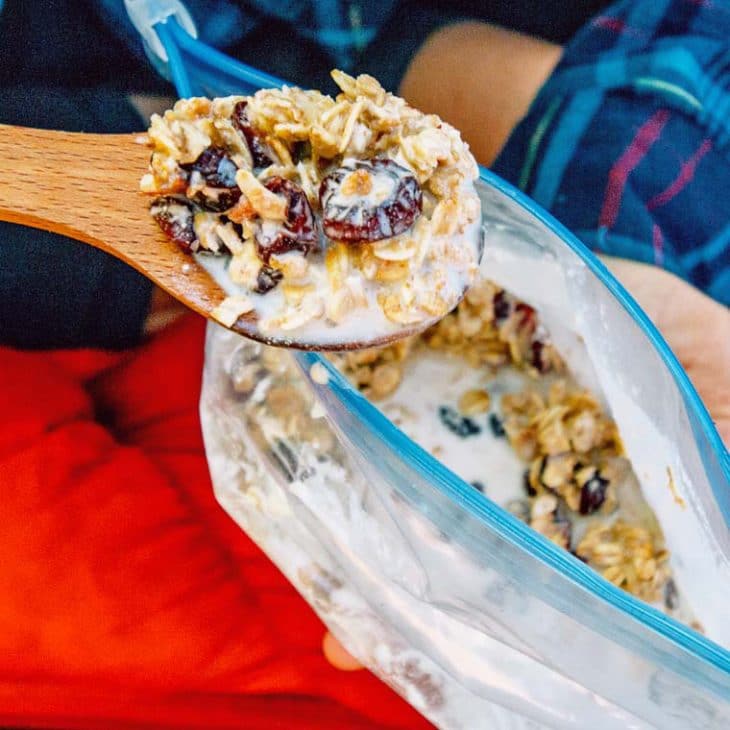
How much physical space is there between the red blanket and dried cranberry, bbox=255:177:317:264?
0.90 ft

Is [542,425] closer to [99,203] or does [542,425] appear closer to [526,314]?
[526,314]

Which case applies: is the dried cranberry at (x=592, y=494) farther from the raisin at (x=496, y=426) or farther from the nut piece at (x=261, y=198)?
the nut piece at (x=261, y=198)

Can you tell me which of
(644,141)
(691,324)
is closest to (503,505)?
(691,324)

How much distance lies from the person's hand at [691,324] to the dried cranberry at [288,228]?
30 cm

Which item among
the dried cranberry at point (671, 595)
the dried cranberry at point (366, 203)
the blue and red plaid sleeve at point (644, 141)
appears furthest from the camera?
the blue and red plaid sleeve at point (644, 141)

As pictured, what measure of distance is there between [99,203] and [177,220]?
0.05 m

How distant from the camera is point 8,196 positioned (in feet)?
1.29

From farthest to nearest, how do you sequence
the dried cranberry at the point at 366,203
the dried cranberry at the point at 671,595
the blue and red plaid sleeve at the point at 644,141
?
the blue and red plaid sleeve at the point at 644,141 → the dried cranberry at the point at 671,595 → the dried cranberry at the point at 366,203

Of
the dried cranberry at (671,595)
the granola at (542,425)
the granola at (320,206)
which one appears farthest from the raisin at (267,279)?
the dried cranberry at (671,595)

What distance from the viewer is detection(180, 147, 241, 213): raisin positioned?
37 centimetres

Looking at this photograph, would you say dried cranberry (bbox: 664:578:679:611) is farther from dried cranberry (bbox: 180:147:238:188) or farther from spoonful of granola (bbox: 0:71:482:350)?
dried cranberry (bbox: 180:147:238:188)

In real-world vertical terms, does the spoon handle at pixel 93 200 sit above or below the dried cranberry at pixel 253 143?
below

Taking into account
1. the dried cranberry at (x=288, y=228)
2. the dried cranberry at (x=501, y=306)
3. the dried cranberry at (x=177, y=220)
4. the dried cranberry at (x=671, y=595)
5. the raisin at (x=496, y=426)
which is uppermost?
the dried cranberry at (x=288, y=228)

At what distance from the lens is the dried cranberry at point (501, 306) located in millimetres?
553
